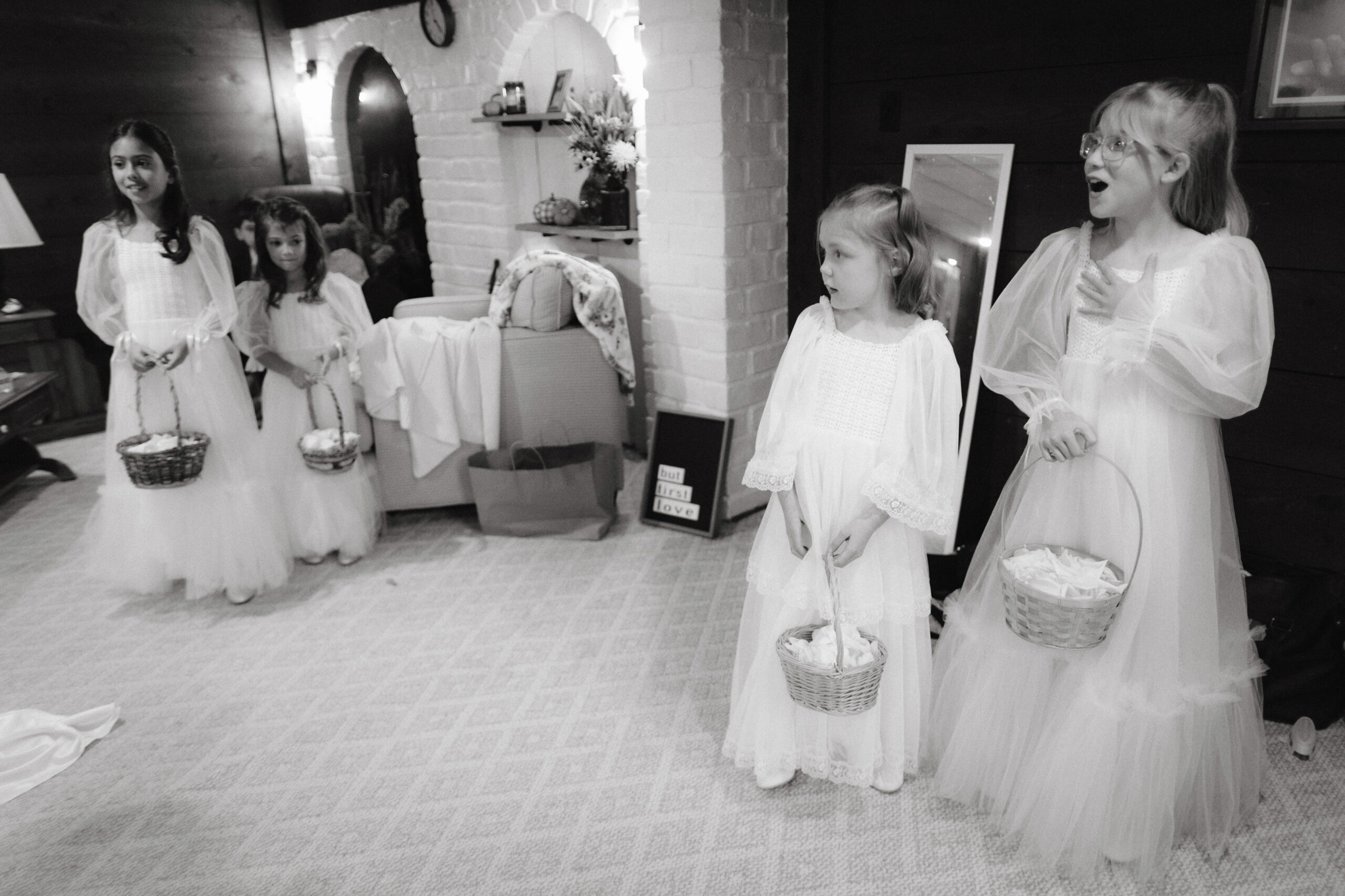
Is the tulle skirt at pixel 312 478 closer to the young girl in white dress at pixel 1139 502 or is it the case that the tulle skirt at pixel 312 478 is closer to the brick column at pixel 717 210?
the brick column at pixel 717 210

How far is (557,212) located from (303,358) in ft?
5.39

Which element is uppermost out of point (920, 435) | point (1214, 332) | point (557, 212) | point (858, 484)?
point (557, 212)

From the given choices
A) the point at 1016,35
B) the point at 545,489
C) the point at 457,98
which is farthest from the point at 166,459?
the point at 457,98

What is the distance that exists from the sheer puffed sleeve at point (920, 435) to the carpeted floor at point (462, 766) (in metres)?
0.70

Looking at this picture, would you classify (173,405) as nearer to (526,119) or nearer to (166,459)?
(166,459)

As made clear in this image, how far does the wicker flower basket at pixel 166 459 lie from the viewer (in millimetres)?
2609

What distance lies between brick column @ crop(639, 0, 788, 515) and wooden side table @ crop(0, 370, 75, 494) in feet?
8.12

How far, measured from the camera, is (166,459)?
2619mm

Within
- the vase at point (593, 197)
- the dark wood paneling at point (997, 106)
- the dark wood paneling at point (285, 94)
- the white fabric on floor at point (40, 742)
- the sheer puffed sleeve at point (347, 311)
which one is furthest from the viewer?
the dark wood paneling at point (285, 94)

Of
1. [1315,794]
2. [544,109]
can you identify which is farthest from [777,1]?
[1315,794]

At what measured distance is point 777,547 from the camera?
1.99 m

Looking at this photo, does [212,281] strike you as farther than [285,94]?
No

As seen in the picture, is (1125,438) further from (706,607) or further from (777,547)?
(706,607)

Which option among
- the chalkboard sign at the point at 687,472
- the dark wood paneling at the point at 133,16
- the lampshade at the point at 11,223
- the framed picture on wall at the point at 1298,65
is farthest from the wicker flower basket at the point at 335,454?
the dark wood paneling at the point at 133,16
